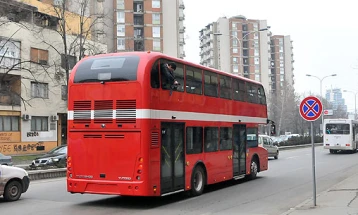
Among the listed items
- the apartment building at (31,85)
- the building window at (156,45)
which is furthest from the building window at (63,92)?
the building window at (156,45)

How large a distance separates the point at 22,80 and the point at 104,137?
34.5 metres

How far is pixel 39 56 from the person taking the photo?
45.0 metres

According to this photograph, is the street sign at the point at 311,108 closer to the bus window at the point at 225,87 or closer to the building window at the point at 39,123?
the bus window at the point at 225,87

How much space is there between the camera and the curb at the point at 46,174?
18.5 metres

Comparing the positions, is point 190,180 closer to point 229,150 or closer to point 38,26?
point 229,150

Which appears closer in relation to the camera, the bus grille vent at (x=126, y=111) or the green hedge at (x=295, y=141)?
the bus grille vent at (x=126, y=111)

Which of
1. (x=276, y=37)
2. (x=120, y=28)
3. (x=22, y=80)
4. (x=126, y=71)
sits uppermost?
(x=276, y=37)

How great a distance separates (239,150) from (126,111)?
22.5 ft

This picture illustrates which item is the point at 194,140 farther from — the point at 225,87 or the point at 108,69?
the point at 108,69

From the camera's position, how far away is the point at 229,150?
623 inches

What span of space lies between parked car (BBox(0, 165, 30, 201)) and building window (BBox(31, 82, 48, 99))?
109 ft

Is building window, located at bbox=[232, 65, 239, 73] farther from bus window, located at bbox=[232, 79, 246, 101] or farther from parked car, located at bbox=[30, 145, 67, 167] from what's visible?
bus window, located at bbox=[232, 79, 246, 101]

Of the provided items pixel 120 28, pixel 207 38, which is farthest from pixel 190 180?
pixel 207 38

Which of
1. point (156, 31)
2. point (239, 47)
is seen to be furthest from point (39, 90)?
point (239, 47)
